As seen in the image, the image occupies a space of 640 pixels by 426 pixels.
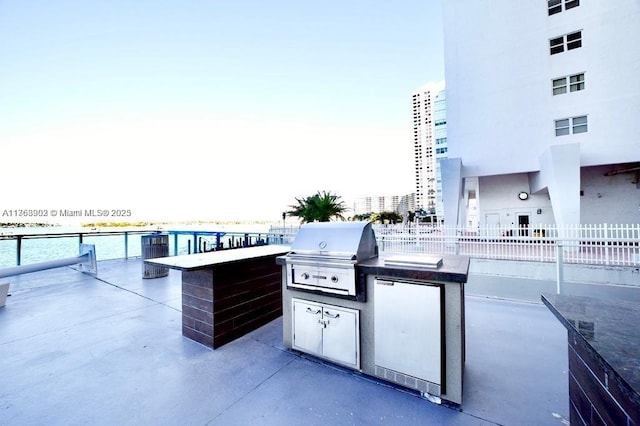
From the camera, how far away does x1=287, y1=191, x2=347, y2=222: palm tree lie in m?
17.6

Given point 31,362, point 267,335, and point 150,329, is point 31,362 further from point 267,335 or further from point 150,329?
point 267,335

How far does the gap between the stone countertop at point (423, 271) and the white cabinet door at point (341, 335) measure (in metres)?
0.45

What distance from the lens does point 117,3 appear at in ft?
22.2

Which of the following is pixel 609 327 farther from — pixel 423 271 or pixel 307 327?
pixel 307 327

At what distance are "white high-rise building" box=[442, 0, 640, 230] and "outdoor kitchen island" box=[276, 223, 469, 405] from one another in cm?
1138

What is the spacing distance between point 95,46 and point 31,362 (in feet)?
28.6

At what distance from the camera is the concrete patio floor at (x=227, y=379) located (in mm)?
1789

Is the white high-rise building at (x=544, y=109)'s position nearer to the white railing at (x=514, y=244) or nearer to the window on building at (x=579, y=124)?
the window on building at (x=579, y=124)

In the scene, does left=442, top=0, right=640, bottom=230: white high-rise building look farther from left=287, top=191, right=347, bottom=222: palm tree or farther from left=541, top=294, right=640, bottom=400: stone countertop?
left=541, top=294, right=640, bottom=400: stone countertop

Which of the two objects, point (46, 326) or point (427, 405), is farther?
point (46, 326)

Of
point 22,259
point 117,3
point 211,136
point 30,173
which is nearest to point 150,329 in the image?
point 22,259

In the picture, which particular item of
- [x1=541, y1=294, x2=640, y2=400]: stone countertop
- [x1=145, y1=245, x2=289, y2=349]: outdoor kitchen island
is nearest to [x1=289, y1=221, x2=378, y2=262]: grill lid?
[x1=145, y1=245, x2=289, y2=349]: outdoor kitchen island

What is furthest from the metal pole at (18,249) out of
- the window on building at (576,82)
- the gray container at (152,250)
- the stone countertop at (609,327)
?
the window on building at (576,82)

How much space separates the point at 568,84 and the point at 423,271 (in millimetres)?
14138
